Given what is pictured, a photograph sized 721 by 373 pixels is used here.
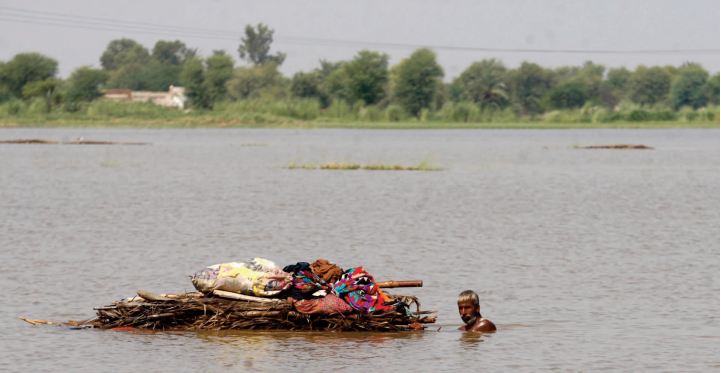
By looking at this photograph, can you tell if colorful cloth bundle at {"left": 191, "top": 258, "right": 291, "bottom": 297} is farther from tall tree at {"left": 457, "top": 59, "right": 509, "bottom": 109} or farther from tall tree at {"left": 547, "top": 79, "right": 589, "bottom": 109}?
tall tree at {"left": 547, "top": 79, "right": 589, "bottom": 109}

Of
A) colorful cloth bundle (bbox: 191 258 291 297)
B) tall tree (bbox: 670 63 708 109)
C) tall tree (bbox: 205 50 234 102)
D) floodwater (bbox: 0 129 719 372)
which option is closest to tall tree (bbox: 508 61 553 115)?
tall tree (bbox: 670 63 708 109)

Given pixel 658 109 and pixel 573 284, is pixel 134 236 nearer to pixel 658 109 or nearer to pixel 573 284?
pixel 573 284

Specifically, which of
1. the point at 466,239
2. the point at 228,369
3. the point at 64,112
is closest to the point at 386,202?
the point at 466,239

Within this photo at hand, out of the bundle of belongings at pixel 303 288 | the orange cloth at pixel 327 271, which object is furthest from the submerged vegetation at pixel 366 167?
the bundle of belongings at pixel 303 288

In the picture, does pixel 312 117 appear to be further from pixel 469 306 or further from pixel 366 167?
pixel 469 306

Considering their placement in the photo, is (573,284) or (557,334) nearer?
(557,334)

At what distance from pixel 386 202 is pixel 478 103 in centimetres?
11861

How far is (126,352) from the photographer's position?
1788 cm

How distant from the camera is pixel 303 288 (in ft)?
60.3

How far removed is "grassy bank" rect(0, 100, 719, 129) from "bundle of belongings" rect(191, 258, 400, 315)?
434 feet

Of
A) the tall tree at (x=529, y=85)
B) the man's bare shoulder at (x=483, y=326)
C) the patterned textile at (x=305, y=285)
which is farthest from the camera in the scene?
the tall tree at (x=529, y=85)

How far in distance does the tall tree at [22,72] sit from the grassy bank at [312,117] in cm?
1424

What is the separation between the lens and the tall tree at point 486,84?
16675 cm

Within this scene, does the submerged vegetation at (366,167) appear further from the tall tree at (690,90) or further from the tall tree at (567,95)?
the tall tree at (690,90)
